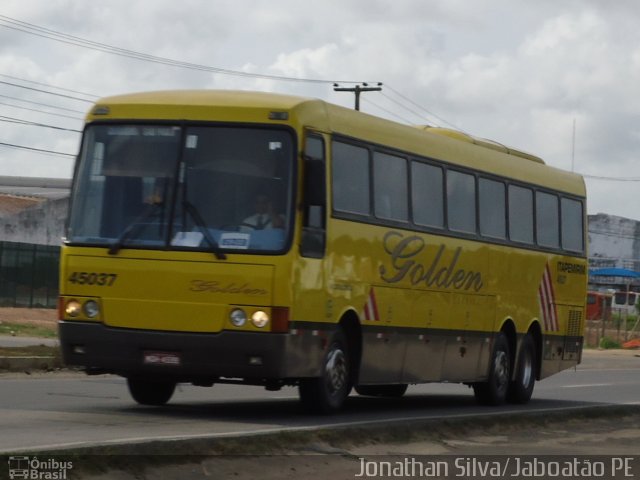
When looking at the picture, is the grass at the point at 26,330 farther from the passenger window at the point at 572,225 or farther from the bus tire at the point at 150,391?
the bus tire at the point at 150,391

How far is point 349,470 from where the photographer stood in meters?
11.8

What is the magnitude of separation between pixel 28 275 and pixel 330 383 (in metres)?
41.9

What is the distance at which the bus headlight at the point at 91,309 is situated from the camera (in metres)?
15.1

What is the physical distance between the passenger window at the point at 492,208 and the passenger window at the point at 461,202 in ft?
0.92

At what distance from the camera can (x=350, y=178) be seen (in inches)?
654

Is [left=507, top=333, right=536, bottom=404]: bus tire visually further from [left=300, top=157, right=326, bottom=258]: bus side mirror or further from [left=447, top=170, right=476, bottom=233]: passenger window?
[left=300, top=157, right=326, bottom=258]: bus side mirror

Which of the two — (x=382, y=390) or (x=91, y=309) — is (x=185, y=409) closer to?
(x=91, y=309)

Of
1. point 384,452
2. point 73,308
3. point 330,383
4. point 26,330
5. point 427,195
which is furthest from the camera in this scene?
point 26,330

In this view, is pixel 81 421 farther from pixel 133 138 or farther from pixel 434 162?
pixel 434 162

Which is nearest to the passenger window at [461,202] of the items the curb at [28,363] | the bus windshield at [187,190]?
the bus windshield at [187,190]

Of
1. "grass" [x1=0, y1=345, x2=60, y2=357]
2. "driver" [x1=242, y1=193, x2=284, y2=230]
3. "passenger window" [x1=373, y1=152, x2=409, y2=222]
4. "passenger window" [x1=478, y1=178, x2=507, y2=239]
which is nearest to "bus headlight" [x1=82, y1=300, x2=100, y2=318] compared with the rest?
"driver" [x1=242, y1=193, x2=284, y2=230]

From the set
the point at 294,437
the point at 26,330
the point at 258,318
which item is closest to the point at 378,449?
the point at 294,437

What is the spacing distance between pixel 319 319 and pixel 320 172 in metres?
1.54

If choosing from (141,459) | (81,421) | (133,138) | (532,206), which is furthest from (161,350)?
(532,206)
